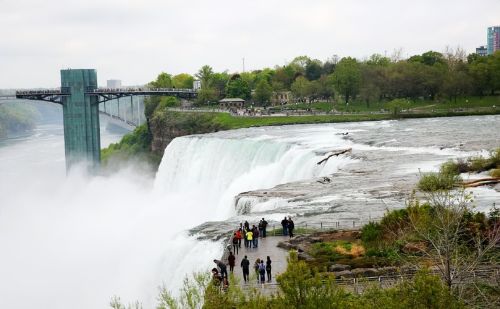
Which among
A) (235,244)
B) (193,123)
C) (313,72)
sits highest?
(313,72)

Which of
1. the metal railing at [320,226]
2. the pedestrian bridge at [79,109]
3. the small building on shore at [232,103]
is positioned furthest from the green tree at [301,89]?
the metal railing at [320,226]

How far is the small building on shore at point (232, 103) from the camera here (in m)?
91.3

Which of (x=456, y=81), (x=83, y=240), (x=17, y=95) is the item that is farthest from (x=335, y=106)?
(x=83, y=240)

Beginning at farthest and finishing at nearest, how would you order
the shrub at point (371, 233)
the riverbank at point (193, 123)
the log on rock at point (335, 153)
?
the riverbank at point (193, 123)
the log on rock at point (335, 153)
the shrub at point (371, 233)

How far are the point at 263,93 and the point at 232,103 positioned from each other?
413cm

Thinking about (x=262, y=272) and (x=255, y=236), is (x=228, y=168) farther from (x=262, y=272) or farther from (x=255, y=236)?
(x=262, y=272)

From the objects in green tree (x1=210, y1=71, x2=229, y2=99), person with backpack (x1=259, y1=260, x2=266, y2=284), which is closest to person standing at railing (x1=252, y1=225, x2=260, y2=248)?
person with backpack (x1=259, y1=260, x2=266, y2=284)

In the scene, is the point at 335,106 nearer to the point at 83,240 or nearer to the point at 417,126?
the point at 417,126

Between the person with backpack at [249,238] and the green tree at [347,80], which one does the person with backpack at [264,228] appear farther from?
the green tree at [347,80]

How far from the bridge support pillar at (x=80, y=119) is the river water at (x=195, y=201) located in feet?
6.69

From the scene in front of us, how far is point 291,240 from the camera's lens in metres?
23.6

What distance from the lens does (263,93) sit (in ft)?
306

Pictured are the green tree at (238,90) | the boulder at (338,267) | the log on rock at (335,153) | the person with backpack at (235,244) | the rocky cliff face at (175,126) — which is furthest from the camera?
the green tree at (238,90)

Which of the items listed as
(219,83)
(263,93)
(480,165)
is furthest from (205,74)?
(480,165)
